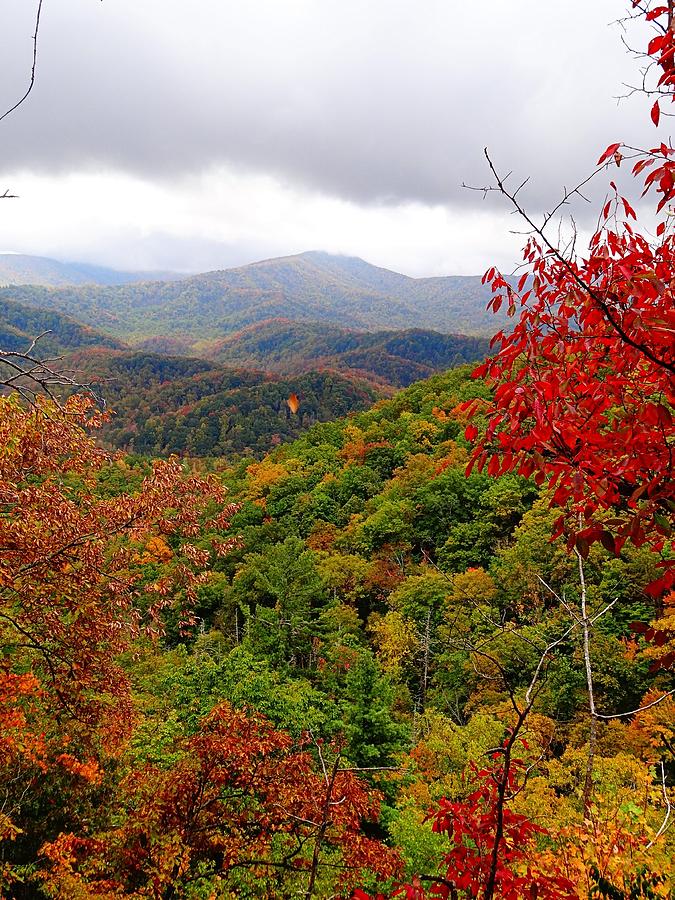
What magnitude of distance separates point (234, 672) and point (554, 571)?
1375cm

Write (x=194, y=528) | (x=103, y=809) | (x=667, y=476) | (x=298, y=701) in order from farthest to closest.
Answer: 1. (x=298, y=701)
2. (x=103, y=809)
3. (x=194, y=528)
4. (x=667, y=476)

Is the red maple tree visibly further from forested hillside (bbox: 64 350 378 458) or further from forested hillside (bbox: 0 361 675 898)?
forested hillside (bbox: 64 350 378 458)

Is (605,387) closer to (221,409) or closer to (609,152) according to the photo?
(609,152)

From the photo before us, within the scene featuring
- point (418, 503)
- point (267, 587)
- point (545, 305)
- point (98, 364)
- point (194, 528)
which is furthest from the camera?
point (98, 364)

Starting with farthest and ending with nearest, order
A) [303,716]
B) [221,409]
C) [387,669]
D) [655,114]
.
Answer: [221,409] < [387,669] < [303,716] < [655,114]

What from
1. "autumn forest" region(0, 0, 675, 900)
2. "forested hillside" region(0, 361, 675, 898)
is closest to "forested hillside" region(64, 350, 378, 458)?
"forested hillside" region(0, 361, 675, 898)

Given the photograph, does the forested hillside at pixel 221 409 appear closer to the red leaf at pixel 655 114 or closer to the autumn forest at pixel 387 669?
the autumn forest at pixel 387 669

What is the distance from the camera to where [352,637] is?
23.1 metres

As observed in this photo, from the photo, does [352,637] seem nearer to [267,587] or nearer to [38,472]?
[267,587]

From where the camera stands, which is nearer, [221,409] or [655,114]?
[655,114]

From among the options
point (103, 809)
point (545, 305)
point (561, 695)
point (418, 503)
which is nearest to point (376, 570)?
point (418, 503)

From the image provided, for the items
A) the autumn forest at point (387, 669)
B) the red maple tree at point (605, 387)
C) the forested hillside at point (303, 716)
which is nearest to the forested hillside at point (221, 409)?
the forested hillside at point (303, 716)

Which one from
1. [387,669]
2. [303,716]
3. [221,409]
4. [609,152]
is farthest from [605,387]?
[221,409]

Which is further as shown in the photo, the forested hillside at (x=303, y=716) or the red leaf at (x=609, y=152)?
the forested hillside at (x=303, y=716)
